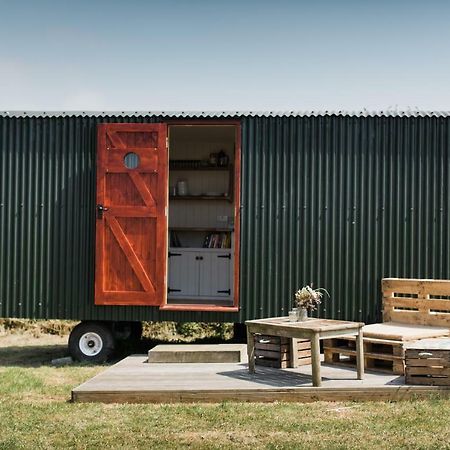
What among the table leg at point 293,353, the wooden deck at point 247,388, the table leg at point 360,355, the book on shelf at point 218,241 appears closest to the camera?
the wooden deck at point 247,388

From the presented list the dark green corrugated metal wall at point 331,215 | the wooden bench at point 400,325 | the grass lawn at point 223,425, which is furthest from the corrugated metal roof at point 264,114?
the grass lawn at point 223,425

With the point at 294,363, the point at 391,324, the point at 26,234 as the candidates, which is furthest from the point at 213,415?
the point at 26,234

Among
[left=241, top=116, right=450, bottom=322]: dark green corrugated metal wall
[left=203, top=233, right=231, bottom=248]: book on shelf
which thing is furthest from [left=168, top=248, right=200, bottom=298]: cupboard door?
[left=241, top=116, right=450, bottom=322]: dark green corrugated metal wall

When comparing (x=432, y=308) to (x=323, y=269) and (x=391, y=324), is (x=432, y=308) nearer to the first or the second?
(x=391, y=324)

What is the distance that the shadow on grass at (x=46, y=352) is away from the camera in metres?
12.0

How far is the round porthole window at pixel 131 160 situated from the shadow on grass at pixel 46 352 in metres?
2.53

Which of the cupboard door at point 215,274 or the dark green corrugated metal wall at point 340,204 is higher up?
the dark green corrugated metal wall at point 340,204

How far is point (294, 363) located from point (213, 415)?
202cm

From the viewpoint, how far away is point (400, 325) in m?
10.1

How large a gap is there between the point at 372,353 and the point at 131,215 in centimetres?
358

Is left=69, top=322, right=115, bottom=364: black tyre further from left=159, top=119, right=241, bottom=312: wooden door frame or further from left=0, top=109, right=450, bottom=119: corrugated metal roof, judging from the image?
left=0, top=109, right=450, bottom=119: corrugated metal roof

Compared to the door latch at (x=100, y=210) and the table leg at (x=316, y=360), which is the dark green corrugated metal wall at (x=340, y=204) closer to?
the door latch at (x=100, y=210)

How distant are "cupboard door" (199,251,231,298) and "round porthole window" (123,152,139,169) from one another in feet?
9.09

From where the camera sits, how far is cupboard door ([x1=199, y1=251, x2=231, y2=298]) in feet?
44.0
